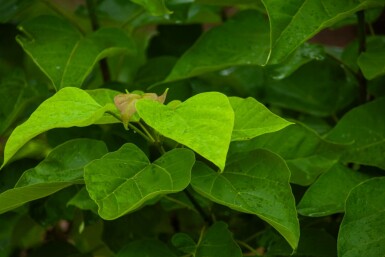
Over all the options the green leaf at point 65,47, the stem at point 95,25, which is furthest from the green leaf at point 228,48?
the stem at point 95,25

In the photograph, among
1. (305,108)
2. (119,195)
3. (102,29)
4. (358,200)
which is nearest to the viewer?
(119,195)

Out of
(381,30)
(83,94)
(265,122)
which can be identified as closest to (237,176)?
(265,122)

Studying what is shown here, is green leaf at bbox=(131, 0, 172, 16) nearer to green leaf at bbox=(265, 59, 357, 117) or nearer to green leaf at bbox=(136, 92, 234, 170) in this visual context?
green leaf at bbox=(136, 92, 234, 170)

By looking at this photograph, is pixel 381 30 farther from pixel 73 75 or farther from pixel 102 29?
pixel 73 75

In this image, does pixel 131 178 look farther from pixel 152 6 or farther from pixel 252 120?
pixel 152 6

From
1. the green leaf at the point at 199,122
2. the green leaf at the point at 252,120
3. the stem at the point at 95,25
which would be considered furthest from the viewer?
the stem at the point at 95,25

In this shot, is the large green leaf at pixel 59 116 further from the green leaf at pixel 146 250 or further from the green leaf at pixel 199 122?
the green leaf at pixel 146 250

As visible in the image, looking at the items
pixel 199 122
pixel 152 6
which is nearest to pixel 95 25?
pixel 152 6
